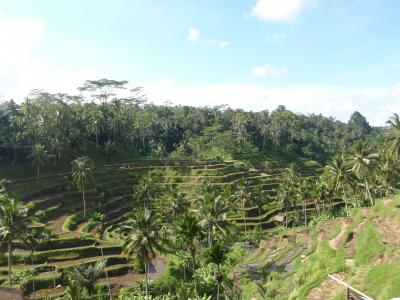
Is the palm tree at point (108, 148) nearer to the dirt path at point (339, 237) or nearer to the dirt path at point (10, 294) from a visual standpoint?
the dirt path at point (10, 294)

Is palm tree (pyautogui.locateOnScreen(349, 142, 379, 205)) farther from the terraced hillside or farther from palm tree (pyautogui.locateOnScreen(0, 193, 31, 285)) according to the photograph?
palm tree (pyautogui.locateOnScreen(0, 193, 31, 285))

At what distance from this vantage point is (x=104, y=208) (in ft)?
268

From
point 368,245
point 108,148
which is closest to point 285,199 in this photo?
point 108,148

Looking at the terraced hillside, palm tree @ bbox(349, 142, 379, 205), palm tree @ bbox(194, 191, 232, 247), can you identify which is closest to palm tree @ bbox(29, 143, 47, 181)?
the terraced hillside

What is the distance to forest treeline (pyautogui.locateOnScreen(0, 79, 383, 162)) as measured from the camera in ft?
314

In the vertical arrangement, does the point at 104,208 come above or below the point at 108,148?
below

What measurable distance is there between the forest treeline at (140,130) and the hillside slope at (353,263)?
6593 cm

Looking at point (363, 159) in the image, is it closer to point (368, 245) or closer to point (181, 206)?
point (368, 245)

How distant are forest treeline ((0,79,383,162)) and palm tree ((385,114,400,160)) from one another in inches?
2781

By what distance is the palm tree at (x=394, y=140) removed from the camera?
2475 inches

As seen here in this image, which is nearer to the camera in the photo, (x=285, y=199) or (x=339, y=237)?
(x=339, y=237)

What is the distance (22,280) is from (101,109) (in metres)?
81.5

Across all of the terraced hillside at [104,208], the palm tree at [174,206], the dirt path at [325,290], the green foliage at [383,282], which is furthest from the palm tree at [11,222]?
the green foliage at [383,282]

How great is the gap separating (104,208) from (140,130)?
53.4 metres
